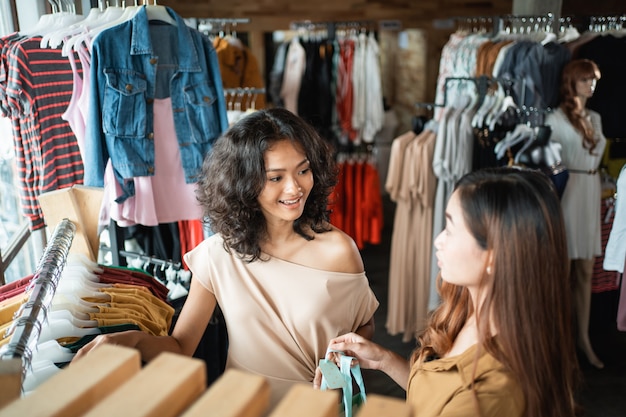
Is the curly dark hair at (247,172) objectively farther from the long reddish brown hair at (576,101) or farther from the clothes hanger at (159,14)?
the long reddish brown hair at (576,101)

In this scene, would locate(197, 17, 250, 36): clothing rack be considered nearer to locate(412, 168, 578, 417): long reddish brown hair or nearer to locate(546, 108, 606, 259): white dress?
locate(546, 108, 606, 259): white dress

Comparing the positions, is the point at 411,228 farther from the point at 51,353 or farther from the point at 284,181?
the point at 51,353

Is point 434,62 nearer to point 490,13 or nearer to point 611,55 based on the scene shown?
point 490,13

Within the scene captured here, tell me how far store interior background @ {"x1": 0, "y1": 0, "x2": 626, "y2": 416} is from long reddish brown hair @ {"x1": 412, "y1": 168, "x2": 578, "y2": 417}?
2925 mm

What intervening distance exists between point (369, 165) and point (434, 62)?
238 centimetres

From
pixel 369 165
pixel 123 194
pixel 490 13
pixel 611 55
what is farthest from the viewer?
pixel 490 13

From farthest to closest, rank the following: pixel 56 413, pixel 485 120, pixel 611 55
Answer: pixel 611 55 → pixel 485 120 → pixel 56 413

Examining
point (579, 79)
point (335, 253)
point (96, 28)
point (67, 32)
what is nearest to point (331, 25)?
point (579, 79)

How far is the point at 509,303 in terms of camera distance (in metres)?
1.17

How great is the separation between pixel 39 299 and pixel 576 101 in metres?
3.19

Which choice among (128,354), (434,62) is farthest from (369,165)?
(128,354)

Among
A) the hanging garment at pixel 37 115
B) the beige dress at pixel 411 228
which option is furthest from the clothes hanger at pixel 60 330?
the beige dress at pixel 411 228

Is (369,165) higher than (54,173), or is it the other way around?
(54,173)

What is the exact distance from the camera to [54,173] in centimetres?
259
